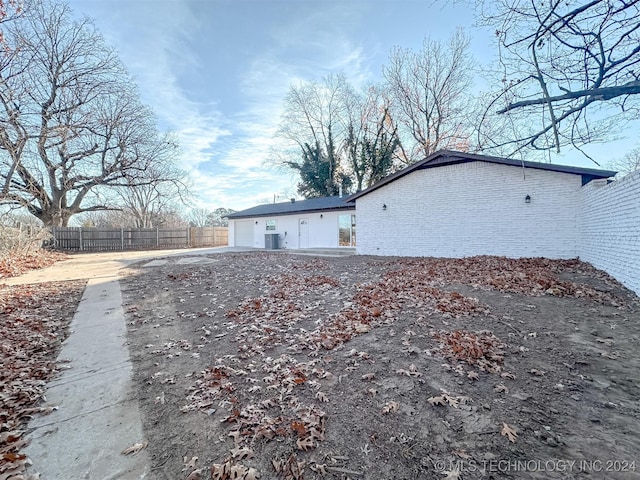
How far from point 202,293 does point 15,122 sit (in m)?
7.48

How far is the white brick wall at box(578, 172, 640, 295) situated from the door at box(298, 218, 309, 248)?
13.5 m

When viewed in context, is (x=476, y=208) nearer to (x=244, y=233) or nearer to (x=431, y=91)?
(x=431, y=91)

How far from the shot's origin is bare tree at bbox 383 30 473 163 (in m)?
20.3

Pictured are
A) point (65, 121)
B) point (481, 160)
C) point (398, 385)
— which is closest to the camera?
point (398, 385)

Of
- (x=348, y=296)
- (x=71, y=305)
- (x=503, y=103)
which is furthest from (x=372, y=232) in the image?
(x=71, y=305)

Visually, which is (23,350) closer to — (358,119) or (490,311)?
(490,311)

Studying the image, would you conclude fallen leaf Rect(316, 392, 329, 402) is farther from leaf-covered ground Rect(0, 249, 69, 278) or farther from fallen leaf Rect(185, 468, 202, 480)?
leaf-covered ground Rect(0, 249, 69, 278)

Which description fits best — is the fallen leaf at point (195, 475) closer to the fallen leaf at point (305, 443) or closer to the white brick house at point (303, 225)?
the fallen leaf at point (305, 443)

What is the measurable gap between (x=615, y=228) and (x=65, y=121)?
787 inches

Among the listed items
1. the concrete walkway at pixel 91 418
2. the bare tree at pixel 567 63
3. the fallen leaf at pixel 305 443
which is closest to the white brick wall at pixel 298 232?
the bare tree at pixel 567 63

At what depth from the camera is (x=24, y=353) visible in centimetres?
380

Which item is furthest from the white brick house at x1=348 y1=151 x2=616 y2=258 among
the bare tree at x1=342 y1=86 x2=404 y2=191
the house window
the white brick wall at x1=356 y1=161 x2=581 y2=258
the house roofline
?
the bare tree at x1=342 y1=86 x2=404 y2=191

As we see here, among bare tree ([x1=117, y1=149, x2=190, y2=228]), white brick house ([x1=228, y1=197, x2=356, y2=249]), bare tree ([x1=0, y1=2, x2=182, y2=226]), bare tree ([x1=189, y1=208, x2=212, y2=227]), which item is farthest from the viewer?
bare tree ([x1=189, y1=208, x2=212, y2=227])

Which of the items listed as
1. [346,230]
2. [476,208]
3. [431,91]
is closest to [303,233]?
[346,230]
